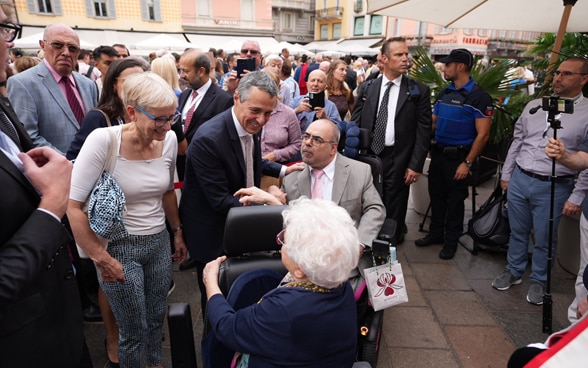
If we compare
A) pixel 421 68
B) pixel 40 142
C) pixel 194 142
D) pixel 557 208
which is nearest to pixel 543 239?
pixel 557 208

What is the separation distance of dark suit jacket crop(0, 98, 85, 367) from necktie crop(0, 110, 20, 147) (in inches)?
11.5

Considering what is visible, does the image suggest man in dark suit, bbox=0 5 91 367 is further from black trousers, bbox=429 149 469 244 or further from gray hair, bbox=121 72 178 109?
black trousers, bbox=429 149 469 244

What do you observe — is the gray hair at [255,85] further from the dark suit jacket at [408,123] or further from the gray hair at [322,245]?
the dark suit jacket at [408,123]

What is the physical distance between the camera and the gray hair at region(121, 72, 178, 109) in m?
1.71

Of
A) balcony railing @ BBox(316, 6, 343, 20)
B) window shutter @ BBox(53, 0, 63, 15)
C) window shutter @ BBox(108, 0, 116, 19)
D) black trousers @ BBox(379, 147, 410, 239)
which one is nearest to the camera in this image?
black trousers @ BBox(379, 147, 410, 239)

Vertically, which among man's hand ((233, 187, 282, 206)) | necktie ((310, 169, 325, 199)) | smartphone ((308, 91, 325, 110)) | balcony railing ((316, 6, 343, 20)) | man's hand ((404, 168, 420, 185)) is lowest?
man's hand ((404, 168, 420, 185))

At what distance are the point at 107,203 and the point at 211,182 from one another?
55 centimetres

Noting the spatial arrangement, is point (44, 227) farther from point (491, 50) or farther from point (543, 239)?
point (491, 50)

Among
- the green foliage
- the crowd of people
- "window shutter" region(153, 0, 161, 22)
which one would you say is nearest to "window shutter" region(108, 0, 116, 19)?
"window shutter" region(153, 0, 161, 22)

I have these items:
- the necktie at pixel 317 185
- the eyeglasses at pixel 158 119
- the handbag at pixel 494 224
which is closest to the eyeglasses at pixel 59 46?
the eyeglasses at pixel 158 119

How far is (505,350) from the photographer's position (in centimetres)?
257

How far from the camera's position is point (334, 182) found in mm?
2574

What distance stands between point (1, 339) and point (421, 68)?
4.72 m

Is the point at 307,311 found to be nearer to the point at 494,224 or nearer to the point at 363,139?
the point at 363,139
